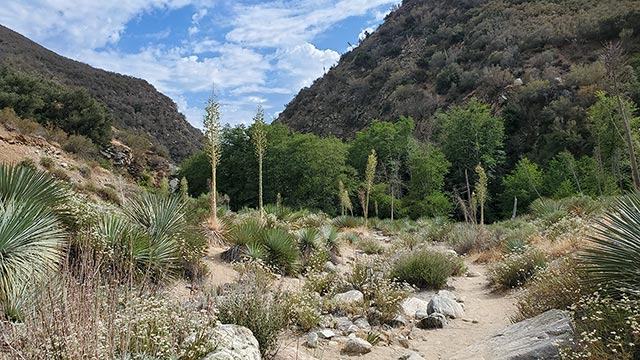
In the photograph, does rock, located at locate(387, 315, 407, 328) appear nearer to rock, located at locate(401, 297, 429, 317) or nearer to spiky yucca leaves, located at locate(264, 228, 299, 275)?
rock, located at locate(401, 297, 429, 317)

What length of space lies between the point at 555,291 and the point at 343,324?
114 inches

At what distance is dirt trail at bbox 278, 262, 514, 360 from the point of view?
17.5 feet

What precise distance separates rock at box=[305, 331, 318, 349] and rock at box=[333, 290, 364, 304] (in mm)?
1600

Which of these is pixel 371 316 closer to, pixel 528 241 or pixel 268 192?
pixel 528 241

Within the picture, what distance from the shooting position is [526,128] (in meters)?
40.9

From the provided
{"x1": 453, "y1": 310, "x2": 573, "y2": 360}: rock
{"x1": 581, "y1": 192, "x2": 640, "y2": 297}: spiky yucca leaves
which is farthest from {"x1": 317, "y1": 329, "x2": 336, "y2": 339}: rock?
{"x1": 581, "y1": 192, "x2": 640, "y2": 297}: spiky yucca leaves

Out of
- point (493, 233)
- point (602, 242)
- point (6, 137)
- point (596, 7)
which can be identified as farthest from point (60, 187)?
point (596, 7)

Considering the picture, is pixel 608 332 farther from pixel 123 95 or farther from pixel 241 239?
pixel 123 95

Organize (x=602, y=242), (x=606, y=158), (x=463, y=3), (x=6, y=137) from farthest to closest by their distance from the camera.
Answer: (x=463, y=3) < (x=606, y=158) < (x=6, y=137) < (x=602, y=242)

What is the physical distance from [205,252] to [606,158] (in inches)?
1098

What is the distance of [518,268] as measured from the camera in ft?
28.9

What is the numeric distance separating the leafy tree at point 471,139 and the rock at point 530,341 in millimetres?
35670

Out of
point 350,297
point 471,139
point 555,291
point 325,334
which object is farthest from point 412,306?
point 471,139

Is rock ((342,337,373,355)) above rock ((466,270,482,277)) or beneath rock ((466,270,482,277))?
above
